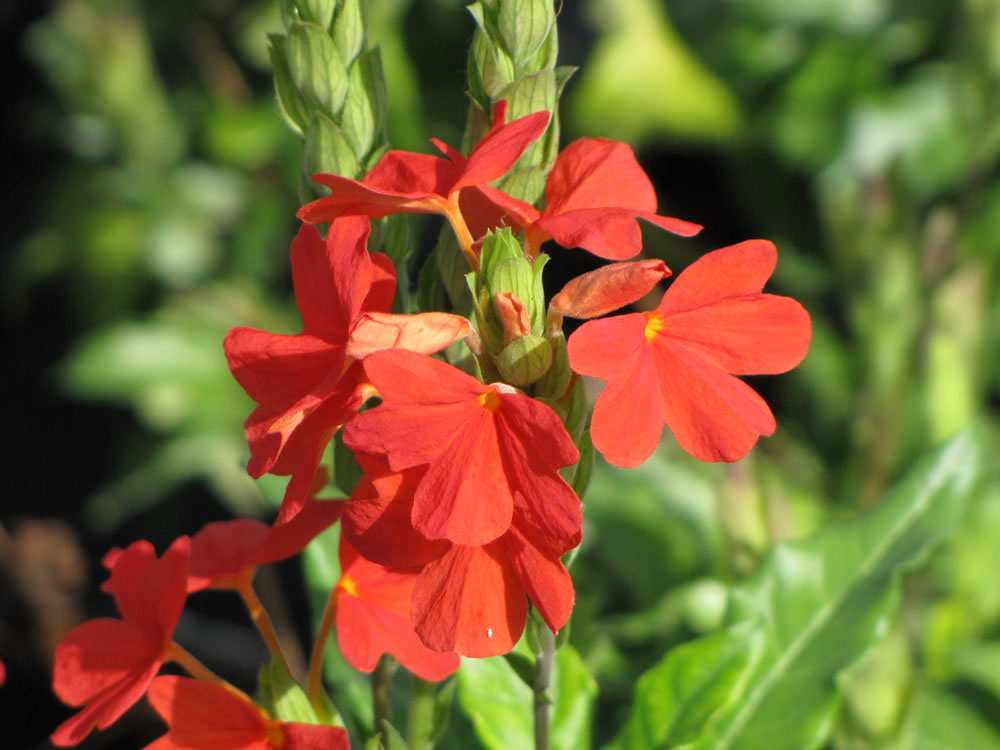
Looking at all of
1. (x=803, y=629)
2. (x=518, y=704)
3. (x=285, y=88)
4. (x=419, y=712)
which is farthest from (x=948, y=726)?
(x=285, y=88)

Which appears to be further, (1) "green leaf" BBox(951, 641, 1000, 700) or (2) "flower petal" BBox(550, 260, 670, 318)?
(1) "green leaf" BBox(951, 641, 1000, 700)

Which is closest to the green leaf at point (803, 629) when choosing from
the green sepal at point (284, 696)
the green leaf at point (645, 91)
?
the green sepal at point (284, 696)

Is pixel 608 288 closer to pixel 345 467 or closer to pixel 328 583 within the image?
Result: pixel 345 467

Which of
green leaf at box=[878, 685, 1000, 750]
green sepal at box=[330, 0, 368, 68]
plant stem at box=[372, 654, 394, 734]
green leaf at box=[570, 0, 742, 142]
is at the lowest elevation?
green leaf at box=[878, 685, 1000, 750]

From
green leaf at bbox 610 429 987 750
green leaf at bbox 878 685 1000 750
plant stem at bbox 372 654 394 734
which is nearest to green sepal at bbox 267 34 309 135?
plant stem at bbox 372 654 394 734

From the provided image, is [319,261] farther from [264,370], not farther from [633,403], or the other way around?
[633,403]

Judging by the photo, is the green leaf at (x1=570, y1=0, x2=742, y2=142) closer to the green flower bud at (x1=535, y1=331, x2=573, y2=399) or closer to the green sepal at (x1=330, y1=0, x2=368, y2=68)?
the green sepal at (x1=330, y1=0, x2=368, y2=68)

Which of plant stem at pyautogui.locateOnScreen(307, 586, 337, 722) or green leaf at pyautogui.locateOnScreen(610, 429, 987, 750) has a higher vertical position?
plant stem at pyautogui.locateOnScreen(307, 586, 337, 722)

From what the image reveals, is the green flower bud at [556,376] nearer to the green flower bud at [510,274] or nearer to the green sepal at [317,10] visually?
the green flower bud at [510,274]
